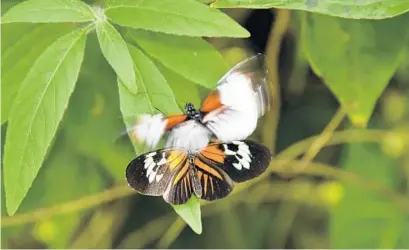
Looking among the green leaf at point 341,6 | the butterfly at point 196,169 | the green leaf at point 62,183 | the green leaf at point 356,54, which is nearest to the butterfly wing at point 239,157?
the butterfly at point 196,169

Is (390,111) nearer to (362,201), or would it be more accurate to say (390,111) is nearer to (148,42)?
(362,201)

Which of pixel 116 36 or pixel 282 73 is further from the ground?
pixel 116 36

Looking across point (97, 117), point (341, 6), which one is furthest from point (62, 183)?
point (341, 6)

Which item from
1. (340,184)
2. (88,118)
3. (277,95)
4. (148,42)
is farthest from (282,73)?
(148,42)

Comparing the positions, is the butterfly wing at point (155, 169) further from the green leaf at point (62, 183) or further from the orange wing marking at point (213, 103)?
the green leaf at point (62, 183)

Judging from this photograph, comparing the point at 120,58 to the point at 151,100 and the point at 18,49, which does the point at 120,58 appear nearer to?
the point at 151,100

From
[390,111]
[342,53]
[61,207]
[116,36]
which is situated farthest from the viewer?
[390,111]
